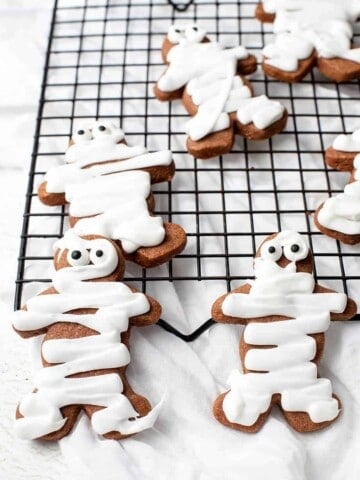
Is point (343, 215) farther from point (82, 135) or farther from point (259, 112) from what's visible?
point (82, 135)

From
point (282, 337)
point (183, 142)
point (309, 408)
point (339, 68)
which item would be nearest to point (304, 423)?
point (309, 408)

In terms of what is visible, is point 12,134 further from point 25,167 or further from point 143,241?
point 143,241

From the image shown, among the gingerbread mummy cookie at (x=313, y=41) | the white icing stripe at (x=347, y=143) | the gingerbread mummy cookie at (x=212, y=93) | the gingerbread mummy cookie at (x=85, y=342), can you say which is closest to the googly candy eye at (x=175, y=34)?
the gingerbread mummy cookie at (x=212, y=93)

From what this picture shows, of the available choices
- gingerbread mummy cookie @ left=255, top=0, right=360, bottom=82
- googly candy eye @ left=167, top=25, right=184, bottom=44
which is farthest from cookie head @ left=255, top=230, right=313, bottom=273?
googly candy eye @ left=167, top=25, right=184, bottom=44

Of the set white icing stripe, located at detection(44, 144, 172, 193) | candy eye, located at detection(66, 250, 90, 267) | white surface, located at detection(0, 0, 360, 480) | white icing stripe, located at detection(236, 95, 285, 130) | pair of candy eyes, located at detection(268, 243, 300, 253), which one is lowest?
white surface, located at detection(0, 0, 360, 480)

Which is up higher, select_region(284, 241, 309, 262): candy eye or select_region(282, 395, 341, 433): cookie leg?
select_region(284, 241, 309, 262): candy eye

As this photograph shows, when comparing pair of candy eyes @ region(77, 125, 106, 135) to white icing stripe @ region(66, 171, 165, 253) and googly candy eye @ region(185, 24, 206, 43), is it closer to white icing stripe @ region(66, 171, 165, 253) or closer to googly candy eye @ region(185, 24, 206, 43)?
white icing stripe @ region(66, 171, 165, 253)

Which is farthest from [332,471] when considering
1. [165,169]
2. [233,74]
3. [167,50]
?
[167,50]
